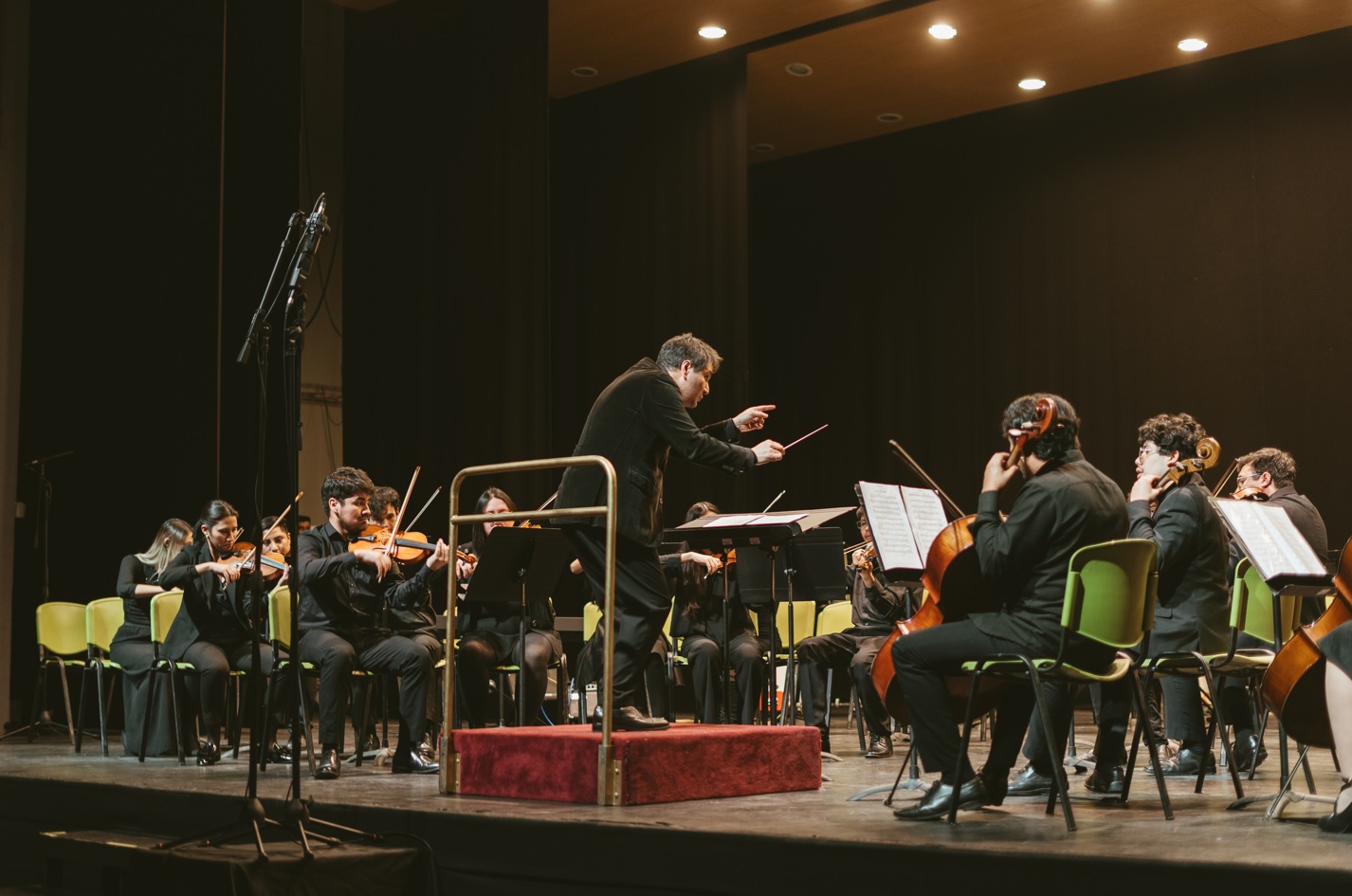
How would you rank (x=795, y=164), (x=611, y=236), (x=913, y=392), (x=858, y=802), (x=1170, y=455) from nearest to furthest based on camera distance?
(x=858, y=802), (x=1170, y=455), (x=611, y=236), (x=913, y=392), (x=795, y=164)

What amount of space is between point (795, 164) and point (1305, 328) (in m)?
4.63

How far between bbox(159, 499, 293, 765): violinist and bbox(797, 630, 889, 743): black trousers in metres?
2.60

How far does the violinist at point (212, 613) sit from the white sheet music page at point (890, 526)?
2.78 m

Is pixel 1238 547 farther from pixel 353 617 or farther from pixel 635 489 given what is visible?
pixel 353 617

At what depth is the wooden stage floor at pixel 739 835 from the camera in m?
2.83

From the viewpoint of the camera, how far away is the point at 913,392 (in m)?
11.2

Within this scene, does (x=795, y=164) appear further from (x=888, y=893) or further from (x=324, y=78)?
(x=888, y=893)

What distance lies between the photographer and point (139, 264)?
335 inches

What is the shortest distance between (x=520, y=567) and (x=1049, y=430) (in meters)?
2.33

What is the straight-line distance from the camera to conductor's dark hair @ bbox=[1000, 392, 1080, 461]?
12.4ft

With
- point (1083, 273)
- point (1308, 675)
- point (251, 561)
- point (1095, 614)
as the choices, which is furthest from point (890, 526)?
point (1083, 273)

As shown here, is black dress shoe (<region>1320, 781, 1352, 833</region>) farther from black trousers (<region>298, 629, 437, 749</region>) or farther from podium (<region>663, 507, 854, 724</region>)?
black trousers (<region>298, 629, 437, 749</region>)

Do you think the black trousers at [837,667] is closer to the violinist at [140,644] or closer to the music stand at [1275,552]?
the music stand at [1275,552]

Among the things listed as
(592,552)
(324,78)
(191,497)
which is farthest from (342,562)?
(324,78)
